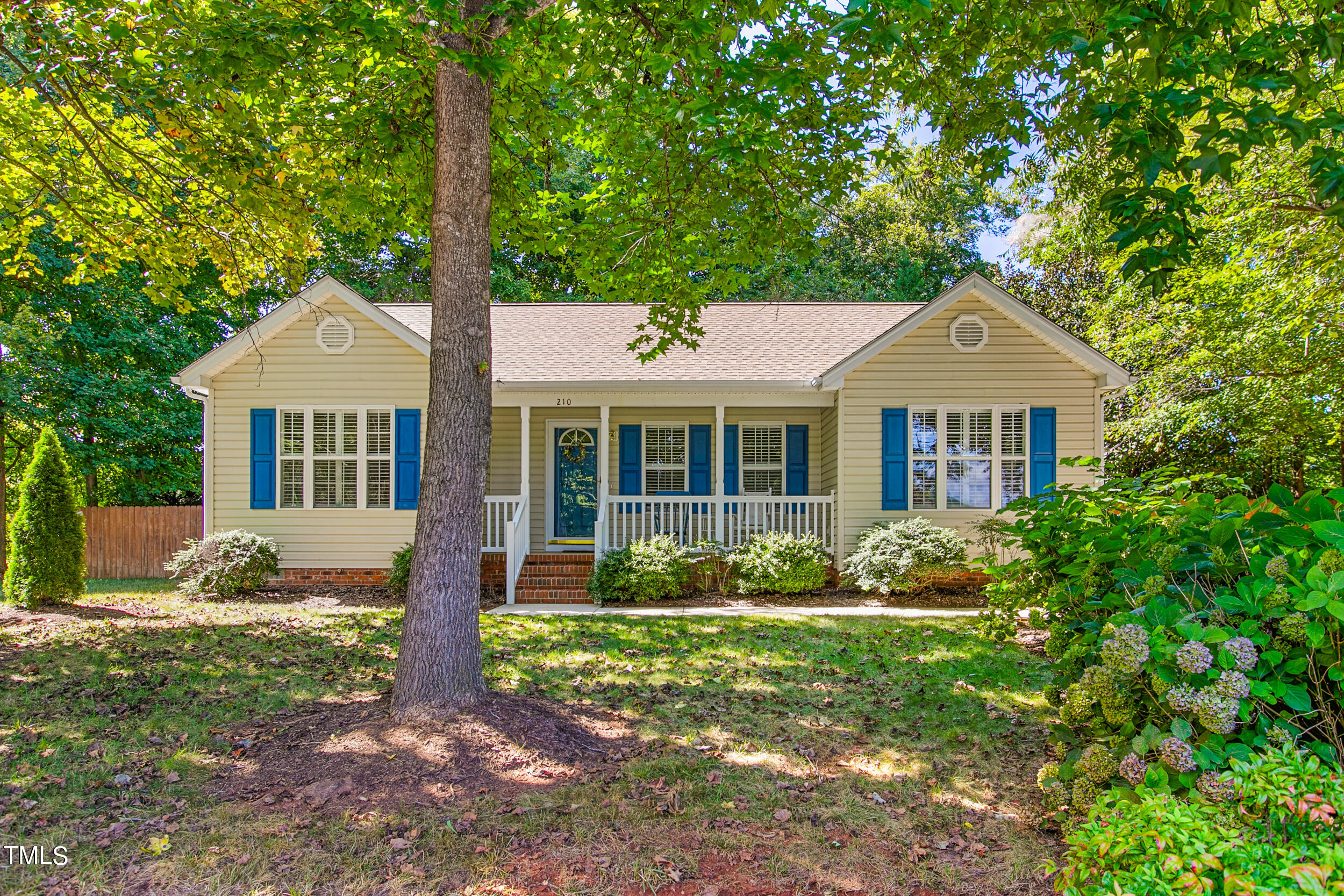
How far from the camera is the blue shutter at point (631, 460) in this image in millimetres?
12797

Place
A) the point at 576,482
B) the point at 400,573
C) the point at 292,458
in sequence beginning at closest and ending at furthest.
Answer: the point at 400,573, the point at 292,458, the point at 576,482

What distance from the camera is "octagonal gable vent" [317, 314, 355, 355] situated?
11469 millimetres

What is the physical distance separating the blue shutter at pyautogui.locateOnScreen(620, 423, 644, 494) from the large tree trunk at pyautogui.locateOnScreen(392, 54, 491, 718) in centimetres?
802

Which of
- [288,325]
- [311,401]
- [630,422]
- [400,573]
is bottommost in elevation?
[400,573]

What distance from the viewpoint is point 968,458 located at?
439 inches

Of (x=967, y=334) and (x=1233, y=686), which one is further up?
(x=967, y=334)

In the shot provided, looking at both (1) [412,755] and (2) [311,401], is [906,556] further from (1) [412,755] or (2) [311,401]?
(2) [311,401]

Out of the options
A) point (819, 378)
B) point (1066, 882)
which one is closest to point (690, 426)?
point (819, 378)

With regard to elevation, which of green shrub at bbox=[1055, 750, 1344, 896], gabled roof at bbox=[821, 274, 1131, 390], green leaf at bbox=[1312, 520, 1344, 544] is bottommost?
green shrub at bbox=[1055, 750, 1344, 896]

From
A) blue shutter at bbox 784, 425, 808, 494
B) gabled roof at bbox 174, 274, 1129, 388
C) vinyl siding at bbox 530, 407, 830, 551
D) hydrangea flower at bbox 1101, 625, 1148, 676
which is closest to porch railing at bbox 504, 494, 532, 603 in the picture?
vinyl siding at bbox 530, 407, 830, 551

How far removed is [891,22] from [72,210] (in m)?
7.75

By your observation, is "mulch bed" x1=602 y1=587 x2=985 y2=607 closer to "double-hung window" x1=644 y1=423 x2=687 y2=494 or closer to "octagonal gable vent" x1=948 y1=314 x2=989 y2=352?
"double-hung window" x1=644 y1=423 x2=687 y2=494

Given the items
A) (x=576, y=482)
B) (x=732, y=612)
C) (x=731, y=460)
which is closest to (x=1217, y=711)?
(x=732, y=612)

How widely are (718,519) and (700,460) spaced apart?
1.98 meters
